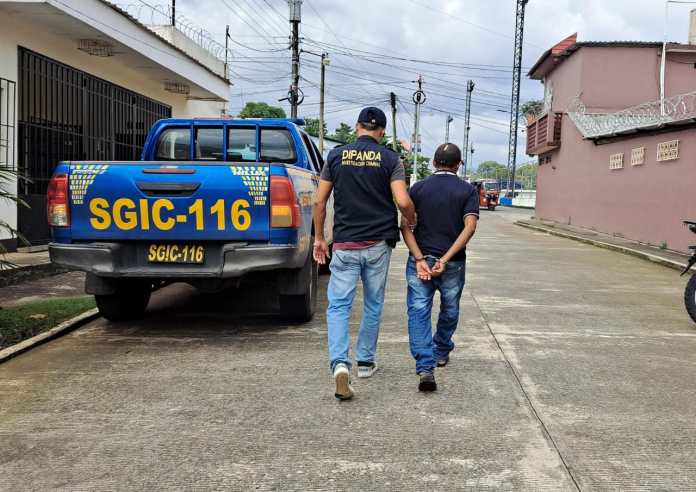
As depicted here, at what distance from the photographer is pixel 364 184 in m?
4.69

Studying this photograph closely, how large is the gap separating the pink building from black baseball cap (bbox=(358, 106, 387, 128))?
1169 centimetres

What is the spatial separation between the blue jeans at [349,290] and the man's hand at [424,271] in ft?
0.74

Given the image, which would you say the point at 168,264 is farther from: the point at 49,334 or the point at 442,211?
the point at 442,211

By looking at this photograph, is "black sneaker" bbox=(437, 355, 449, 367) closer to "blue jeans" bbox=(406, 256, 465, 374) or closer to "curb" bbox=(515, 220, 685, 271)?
"blue jeans" bbox=(406, 256, 465, 374)

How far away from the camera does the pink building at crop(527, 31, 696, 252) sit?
51.4 ft

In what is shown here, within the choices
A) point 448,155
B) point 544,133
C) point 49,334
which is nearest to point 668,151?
point 448,155

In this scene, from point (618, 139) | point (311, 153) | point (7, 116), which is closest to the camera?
point (311, 153)

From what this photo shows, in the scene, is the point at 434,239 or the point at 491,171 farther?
the point at 491,171

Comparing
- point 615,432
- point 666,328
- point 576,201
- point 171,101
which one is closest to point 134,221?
point 615,432

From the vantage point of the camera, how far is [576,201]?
2538cm

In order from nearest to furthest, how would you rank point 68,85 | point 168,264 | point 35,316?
point 168,264, point 35,316, point 68,85

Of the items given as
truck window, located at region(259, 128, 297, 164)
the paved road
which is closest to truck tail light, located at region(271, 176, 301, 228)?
the paved road

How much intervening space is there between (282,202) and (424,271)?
161cm

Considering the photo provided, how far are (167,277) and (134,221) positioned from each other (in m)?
0.54
